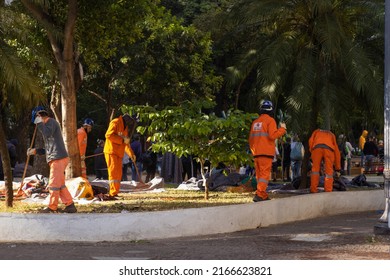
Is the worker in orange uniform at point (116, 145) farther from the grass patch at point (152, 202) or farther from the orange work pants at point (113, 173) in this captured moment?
the grass patch at point (152, 202)

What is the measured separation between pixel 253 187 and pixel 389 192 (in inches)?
252

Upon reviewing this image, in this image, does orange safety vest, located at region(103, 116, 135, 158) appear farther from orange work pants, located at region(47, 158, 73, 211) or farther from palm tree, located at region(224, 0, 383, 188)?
palm tree, located at region(224, 0, 383, 188)

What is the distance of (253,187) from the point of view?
1798 centimetres

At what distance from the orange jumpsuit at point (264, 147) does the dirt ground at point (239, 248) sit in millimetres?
1491

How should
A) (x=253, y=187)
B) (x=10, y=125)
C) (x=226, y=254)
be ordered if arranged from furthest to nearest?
(x=10, y=125) < (x=253, y=187) < (x=226, y=254)

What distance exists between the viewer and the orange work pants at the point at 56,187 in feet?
41.5

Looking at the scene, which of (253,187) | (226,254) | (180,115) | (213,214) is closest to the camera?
(226,254)

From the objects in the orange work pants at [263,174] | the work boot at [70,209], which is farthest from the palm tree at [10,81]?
the orange work pants at [263,174]

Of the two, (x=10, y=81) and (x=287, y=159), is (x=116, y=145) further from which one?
(x=287, y=159)

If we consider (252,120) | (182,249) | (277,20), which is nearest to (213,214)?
(182,249)

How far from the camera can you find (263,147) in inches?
575

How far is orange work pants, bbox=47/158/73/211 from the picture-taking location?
1266cm

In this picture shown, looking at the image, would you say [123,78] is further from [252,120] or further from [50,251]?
[50,251]

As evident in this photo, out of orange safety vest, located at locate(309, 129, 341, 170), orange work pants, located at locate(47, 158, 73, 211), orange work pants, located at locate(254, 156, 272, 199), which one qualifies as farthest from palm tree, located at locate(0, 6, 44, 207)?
orange safety vest, located at locate(309, 129, 341, 170)
